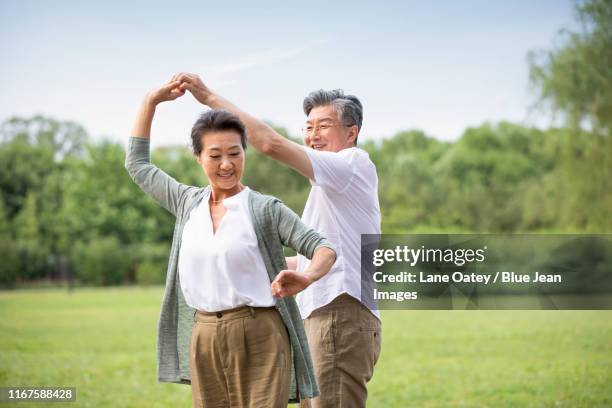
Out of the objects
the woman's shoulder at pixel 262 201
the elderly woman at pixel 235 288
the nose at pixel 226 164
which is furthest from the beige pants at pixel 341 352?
the nose at pixel 226 164

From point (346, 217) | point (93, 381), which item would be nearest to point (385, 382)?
point (93, 381)

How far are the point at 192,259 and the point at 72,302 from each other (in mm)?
24422

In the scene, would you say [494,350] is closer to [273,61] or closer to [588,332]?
[588,332]

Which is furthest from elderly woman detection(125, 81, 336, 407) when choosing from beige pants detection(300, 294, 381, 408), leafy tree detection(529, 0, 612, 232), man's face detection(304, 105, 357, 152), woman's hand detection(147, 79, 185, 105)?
leafy tree detection(529, 0, 612, 232)

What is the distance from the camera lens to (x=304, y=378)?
2.60m

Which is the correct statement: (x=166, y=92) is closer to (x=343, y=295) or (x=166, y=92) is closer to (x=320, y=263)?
(x=320, y=263)

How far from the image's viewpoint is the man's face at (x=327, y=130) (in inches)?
131

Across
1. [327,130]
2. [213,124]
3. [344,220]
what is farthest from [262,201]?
[327,130]

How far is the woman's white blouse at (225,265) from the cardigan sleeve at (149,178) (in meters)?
0.23

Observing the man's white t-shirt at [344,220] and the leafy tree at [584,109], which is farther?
the leafy tree at [584,109]

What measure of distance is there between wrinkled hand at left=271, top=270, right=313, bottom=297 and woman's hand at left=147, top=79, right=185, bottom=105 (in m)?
0.80

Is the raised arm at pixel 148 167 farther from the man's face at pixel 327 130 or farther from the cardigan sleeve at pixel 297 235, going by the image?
the man's face at pixel 327 130

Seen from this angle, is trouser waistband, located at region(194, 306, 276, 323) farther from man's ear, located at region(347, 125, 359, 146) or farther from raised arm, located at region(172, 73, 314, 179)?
man's ear, located at region(347, 125, 359, 146)

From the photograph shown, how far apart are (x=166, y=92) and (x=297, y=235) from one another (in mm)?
682
